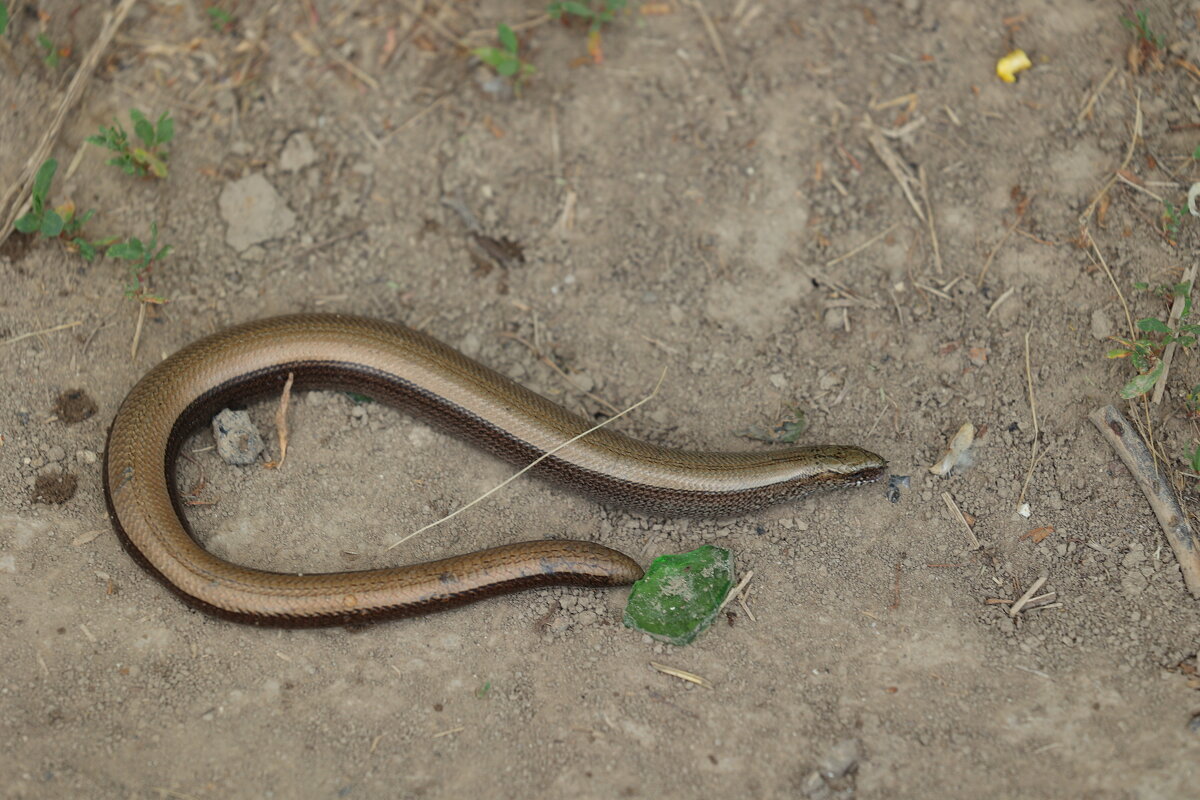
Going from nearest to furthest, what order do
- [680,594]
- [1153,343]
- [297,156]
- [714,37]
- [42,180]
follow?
[680,594], [1153,343], [42,180], [297,156], [714,37]

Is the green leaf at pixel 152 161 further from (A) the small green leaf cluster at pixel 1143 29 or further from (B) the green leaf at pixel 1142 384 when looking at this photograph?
(A) the small green leaf cluster at pixel 1143 29

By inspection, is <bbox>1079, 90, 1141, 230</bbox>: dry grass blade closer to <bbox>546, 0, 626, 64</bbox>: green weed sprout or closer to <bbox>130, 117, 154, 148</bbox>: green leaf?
<bbox>546, 0, 626, 64</bbox>: green weed sprout

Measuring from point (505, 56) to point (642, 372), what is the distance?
1725 millimetres

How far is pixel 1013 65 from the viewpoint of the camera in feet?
14.7

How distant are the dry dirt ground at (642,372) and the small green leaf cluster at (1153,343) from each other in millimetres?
117

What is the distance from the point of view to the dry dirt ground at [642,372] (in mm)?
3367

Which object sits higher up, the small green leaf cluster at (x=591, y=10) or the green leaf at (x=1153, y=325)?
the small green leaf cluster at (x=591, y=10)

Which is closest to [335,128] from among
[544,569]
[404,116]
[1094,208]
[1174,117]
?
[404,116]

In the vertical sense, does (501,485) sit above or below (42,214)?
below

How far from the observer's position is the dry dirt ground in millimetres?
3367

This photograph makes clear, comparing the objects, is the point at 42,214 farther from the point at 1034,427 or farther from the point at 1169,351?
the point at 1169,351

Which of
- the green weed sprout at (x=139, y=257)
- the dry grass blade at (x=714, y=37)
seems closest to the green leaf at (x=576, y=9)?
the dry grass blade at (x=714, y=37)

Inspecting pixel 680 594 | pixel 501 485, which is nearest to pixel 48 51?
pixel 501 485

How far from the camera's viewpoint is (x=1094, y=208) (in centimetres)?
422
